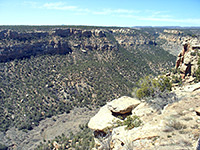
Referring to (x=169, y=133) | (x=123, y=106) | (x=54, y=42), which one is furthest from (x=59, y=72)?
(x=169, y=133)

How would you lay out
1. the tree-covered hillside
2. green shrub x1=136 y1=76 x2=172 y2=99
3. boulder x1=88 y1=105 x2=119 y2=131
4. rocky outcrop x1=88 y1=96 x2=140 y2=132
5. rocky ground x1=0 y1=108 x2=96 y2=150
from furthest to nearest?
the tree-covered hillside → rocky ground x1=0 y1=108 x2=96 y2=150 → green shrub x1=136 y1=76 x2=172 y2=99 → rocky outcrop x1=88 y1=96 x2=140 y2=132 → boulder x1=88 y1=105 x2=119 y2=131

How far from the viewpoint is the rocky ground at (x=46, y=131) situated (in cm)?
2534

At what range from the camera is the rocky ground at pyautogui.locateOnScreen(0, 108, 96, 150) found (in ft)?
83.1

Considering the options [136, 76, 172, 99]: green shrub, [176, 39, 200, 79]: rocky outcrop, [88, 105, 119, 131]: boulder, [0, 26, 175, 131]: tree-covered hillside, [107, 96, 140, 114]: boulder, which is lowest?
[0, 26, 175, 131]: tree-covered hillside

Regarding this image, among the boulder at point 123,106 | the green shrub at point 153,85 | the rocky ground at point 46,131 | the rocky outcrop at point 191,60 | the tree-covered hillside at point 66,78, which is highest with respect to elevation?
the rocky outcrop at point 191,60

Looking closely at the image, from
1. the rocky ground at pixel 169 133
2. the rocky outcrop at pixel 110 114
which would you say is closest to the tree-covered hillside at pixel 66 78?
the rocky outcrop at pixel 110 114

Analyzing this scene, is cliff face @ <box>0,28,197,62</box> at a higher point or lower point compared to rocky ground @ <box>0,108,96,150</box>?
higher

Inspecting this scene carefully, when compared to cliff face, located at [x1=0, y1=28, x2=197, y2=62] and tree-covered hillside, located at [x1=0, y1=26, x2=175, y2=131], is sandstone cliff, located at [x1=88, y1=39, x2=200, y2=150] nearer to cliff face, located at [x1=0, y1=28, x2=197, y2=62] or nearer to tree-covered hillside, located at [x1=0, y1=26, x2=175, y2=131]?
tree-covered hillside, located at [x1=0, y1=26, x2=175, y2=131]

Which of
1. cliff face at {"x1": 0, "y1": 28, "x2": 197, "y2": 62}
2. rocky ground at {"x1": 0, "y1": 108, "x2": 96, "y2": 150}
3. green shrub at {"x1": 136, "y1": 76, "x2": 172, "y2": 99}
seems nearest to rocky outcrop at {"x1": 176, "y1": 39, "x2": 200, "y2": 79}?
green shrub at {"x1": 136, "y1": 76, "x2": 172, "y2": 99}

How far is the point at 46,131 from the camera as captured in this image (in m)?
28.7

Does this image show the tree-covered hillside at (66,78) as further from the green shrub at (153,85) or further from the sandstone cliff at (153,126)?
the sandstone cliff at (153,126)

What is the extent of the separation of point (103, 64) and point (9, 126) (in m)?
32.7

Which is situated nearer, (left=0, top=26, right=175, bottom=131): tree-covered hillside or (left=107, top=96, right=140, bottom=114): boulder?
(left=107, top=96, right=140, bottom=114): boulder

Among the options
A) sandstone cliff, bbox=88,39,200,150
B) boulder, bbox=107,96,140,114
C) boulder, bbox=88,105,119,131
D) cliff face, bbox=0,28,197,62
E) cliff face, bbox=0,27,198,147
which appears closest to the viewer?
sandstone cliff, bbox=88,39,200,150
